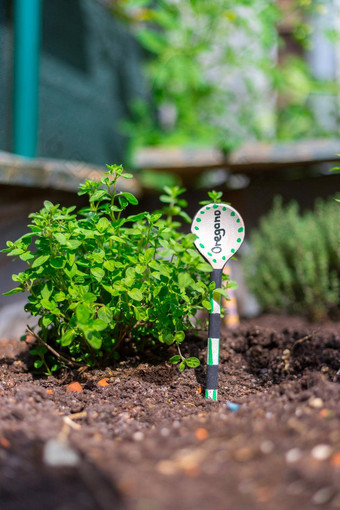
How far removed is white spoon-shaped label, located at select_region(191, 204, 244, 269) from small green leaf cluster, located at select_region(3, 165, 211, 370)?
0.20 ft

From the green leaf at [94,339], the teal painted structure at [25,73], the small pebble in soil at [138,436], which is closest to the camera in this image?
the small pebble in soil at [138,436]

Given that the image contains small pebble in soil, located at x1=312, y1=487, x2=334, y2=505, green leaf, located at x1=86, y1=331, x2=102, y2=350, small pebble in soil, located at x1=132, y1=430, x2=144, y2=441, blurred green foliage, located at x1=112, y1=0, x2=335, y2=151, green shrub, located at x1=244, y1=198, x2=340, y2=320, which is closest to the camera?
small pebble in soil, located at x1=312, y1=487, x2=334, y2=505

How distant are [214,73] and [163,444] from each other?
5.71 meters

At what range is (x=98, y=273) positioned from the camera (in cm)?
165

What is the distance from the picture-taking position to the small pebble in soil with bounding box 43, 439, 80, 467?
0.98 metres

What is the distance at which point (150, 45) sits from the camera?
509 cm

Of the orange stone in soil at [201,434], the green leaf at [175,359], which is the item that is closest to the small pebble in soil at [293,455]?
the orange stone in soil at [201,434]

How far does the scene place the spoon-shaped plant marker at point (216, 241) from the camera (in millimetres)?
1802

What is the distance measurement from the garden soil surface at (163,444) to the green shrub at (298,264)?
5.28 ft

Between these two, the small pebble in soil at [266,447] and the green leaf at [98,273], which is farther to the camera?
the green leaf at [98,273]

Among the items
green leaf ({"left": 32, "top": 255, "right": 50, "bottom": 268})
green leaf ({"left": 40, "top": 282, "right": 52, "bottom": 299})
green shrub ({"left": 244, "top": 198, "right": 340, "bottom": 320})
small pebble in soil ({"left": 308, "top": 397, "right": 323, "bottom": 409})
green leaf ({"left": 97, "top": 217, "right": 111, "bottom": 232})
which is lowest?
small pebble in soil ({"left": 308, "top": 397, "right": 323, "bottom": 409})

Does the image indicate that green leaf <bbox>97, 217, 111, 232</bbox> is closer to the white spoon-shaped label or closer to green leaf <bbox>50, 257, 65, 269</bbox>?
green leaf <bbox>50, 257, 65, 269</bbox>

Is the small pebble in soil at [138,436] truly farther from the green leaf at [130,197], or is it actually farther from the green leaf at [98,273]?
the green leaf at [130,197]

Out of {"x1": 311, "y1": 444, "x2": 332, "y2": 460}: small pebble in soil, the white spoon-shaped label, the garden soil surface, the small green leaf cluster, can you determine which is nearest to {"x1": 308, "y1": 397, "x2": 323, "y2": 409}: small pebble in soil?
the garden soil surface
